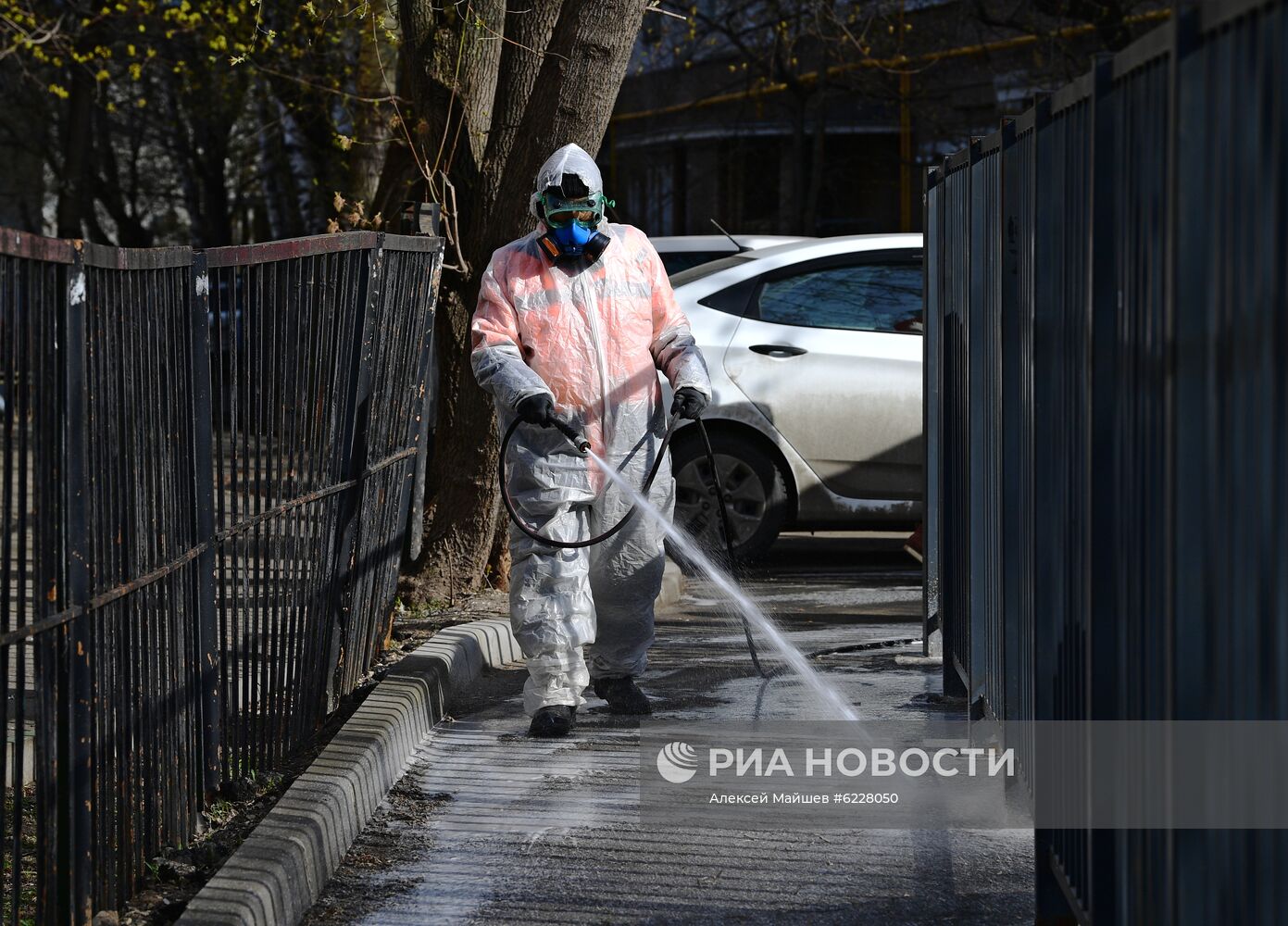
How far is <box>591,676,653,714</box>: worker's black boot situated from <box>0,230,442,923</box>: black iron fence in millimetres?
887

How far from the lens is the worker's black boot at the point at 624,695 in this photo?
18.0 ft

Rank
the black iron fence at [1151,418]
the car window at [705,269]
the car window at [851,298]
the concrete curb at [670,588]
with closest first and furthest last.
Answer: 1. the black iron fence at [1151,418]
2. the concrete curb at [670,588]
3. the car window at [851,298]
4. the car window at [705,269]

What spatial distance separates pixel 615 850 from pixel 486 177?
12.6 feet

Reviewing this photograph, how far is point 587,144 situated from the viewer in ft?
23.0

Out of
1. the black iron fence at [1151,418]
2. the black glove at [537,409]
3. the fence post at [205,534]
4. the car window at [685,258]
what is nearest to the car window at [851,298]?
the car window at [685,258]

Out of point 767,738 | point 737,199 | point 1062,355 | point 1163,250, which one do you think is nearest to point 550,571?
point 767,738

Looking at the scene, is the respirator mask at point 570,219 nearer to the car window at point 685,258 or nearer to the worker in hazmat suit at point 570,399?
the worker in hazmat suit at point 570,399

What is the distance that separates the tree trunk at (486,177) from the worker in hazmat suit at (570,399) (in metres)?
1.66

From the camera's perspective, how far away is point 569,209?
17.1ft

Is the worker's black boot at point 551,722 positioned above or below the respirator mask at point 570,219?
below

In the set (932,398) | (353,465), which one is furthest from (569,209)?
(932,398)

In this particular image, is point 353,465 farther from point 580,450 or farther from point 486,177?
point 486,177

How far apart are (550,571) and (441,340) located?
8.16 feet

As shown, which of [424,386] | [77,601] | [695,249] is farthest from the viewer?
[695,249]
